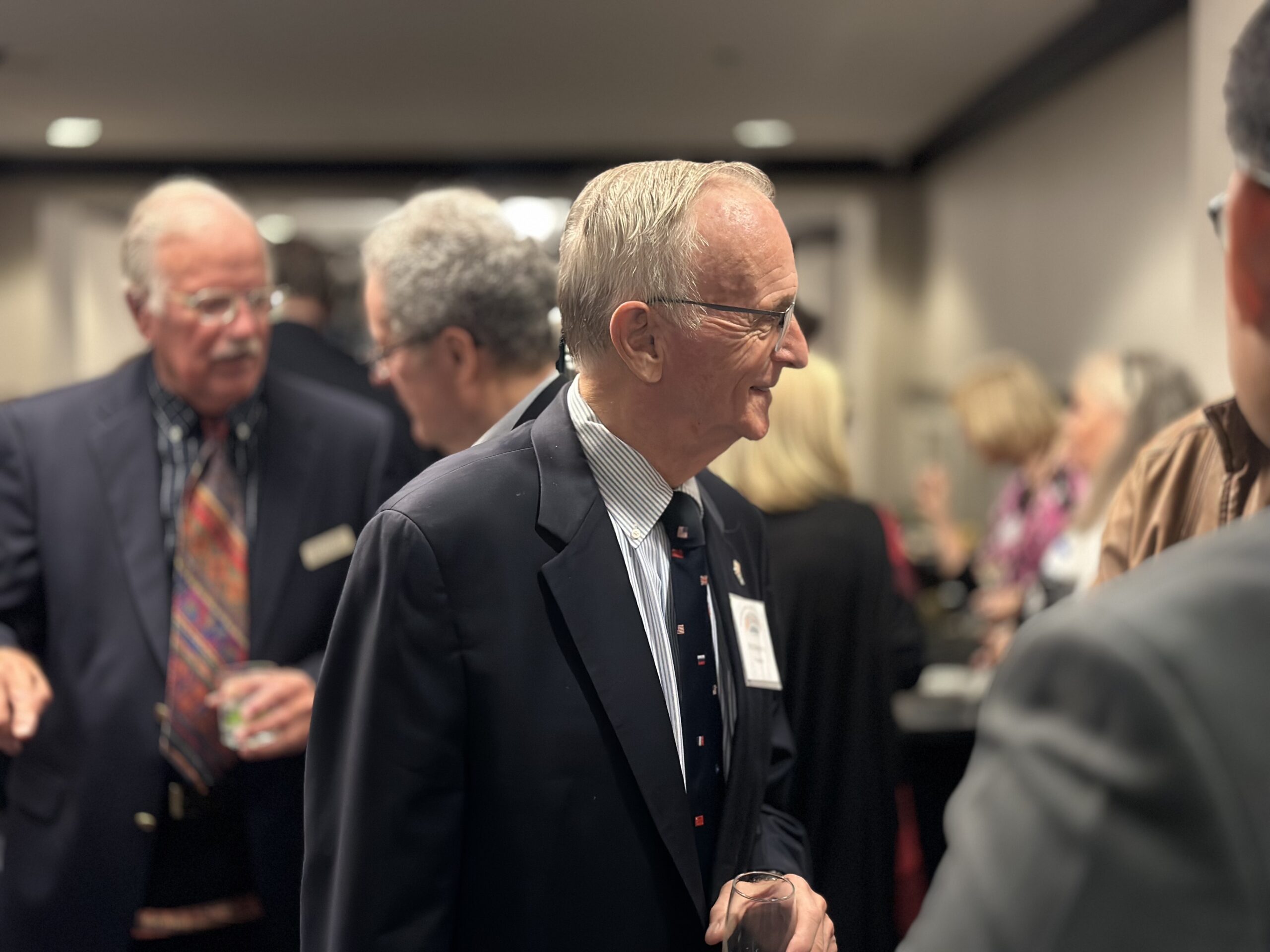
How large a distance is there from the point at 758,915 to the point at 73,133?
776cm

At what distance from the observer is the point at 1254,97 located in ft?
2.07

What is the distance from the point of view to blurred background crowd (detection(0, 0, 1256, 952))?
2.20 meters

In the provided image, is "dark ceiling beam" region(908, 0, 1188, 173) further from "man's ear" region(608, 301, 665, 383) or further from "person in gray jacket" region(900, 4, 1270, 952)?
"person in gray jacket" region(900, 4, 1270, 952)

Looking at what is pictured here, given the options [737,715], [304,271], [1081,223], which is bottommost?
[737,715]

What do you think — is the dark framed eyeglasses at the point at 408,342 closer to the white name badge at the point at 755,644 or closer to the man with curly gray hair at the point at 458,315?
the man with curly gray hair at the point at 458,315

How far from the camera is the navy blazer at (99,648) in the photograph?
1737 millimetres

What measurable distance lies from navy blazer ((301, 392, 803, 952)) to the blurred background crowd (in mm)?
324

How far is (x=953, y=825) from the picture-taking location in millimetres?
607

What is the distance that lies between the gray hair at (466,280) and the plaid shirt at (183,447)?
333mm

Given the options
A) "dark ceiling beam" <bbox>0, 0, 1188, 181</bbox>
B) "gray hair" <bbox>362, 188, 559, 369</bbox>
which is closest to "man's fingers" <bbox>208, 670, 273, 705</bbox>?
"gray hair" <bbox>362, 188, 559, 369</bbox>

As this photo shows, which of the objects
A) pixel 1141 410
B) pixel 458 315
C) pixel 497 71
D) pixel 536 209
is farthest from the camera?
pixel 536 209

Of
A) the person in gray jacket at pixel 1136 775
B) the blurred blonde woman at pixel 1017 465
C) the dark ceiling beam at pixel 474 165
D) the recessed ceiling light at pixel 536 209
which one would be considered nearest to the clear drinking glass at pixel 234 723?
the person in gray jacket at pixel 1136 775

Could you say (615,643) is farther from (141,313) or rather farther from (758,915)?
(141,313)

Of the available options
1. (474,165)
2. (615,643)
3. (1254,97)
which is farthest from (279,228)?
(1254,97)
